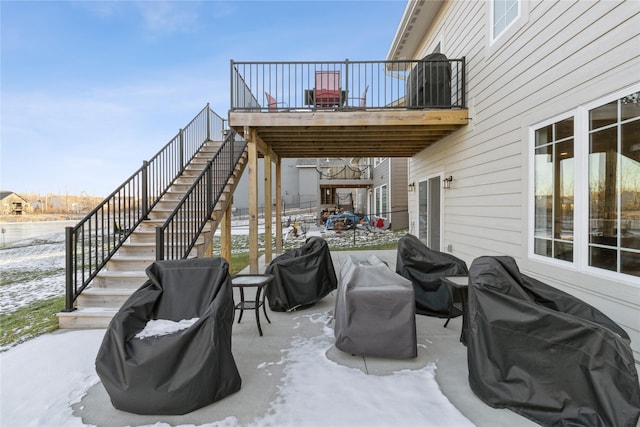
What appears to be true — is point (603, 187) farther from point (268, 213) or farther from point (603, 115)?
point (268, 213)

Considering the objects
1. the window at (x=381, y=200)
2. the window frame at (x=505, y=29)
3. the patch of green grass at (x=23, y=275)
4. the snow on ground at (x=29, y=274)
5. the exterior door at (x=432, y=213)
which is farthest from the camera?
the window at (x=381, y=200)

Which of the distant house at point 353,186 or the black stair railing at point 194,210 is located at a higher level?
the distant house at point 353,186

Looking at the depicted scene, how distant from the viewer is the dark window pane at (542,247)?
3.25 m

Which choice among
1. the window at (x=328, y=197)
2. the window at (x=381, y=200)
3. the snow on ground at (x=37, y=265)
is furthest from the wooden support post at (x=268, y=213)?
the window at (x=328, y=197)

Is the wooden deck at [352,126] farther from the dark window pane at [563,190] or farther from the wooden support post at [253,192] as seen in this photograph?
the dark window pane at [563,190]

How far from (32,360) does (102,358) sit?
1326mm

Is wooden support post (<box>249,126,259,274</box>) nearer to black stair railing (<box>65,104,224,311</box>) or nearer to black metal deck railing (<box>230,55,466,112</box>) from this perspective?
black metal deck railing (<box>230,55,466,112</box>)

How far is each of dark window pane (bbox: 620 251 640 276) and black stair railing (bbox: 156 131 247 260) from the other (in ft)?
14.5

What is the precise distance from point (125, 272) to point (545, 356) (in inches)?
176

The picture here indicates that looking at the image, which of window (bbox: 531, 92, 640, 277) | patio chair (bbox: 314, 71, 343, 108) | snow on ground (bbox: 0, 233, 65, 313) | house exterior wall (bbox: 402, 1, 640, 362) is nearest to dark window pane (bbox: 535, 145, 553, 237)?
window (bbox: 531, 92, 640, 277)

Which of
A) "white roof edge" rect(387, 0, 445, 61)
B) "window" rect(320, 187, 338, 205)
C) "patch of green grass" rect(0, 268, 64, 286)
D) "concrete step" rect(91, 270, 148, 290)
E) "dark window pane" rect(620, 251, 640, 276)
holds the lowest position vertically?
"patch of green grass" rect(0, 268, 64, 286)

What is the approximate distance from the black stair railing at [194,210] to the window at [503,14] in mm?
4498

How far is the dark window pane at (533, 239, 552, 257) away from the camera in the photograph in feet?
10.7

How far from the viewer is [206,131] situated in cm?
788
